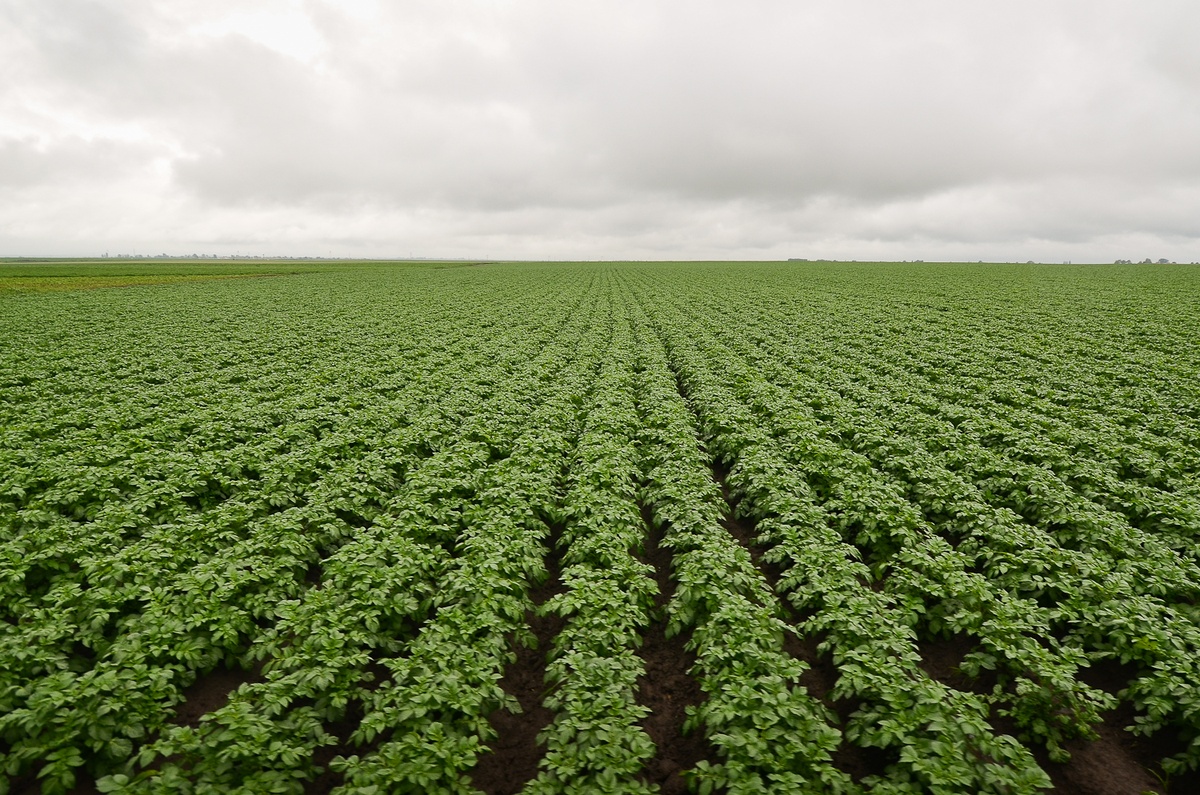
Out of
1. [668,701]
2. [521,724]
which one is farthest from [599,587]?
[521,724]

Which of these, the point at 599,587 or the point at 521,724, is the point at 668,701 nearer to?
the point at 599,587

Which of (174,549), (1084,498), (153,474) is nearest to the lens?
(174,549)

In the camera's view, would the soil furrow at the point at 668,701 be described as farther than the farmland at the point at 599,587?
Yes

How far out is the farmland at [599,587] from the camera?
18.0 ft

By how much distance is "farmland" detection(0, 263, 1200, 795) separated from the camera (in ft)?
18.0

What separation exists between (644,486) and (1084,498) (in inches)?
328

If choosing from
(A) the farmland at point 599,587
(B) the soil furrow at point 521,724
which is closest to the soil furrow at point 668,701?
(A) the farmland at point 599,587

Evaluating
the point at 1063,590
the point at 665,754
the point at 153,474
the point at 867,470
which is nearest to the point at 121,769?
the point at 665,754

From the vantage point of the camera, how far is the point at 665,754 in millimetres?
6180

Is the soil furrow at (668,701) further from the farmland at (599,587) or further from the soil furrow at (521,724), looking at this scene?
the soil furrow at (521,724)

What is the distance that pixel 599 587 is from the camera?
303 inches

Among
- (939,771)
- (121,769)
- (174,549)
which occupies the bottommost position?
(121,769)

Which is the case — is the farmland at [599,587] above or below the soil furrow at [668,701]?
above

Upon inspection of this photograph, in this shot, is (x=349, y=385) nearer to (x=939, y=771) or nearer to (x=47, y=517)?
(x=47, y=517)
